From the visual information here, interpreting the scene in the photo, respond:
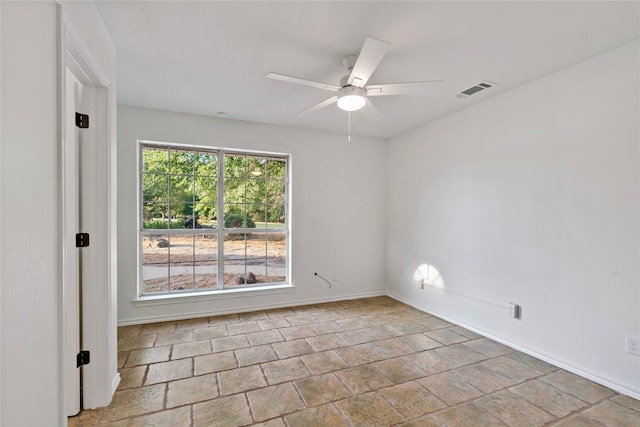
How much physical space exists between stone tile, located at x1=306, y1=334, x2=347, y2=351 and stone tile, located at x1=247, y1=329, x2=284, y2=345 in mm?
342

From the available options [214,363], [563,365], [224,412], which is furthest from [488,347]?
[214,363]

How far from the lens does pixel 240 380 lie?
239 centimetres

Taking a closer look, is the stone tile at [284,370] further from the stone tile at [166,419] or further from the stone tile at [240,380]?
the stone tile at [166,419]

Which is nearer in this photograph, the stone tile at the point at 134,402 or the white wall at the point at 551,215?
the stone tile at the point at 134,402

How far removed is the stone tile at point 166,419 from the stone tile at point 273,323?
1.47m

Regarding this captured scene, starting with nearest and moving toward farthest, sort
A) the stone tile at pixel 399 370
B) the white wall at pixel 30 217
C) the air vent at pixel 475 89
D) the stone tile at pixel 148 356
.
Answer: the white wall at pixel 30 217 → the stone tile at pixel 399 370 → the stone tile at pixel 148 356 → the air vent at pixel 475 89

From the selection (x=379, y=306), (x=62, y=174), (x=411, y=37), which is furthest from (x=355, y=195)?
(x=62, y=174)

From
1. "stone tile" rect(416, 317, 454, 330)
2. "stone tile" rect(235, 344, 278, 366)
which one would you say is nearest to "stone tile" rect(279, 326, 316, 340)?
"stone tile" rect(235, 344, 278, 366)

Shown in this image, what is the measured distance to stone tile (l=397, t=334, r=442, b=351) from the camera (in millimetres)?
3016

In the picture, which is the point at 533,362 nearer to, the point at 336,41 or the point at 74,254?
the point at 336,41

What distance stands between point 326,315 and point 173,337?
1.80m

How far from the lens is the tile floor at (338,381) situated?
1979 millimetres

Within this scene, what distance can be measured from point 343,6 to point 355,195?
123 inches

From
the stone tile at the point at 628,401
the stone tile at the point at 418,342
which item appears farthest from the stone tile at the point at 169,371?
the stone tile at the point at 628,401
